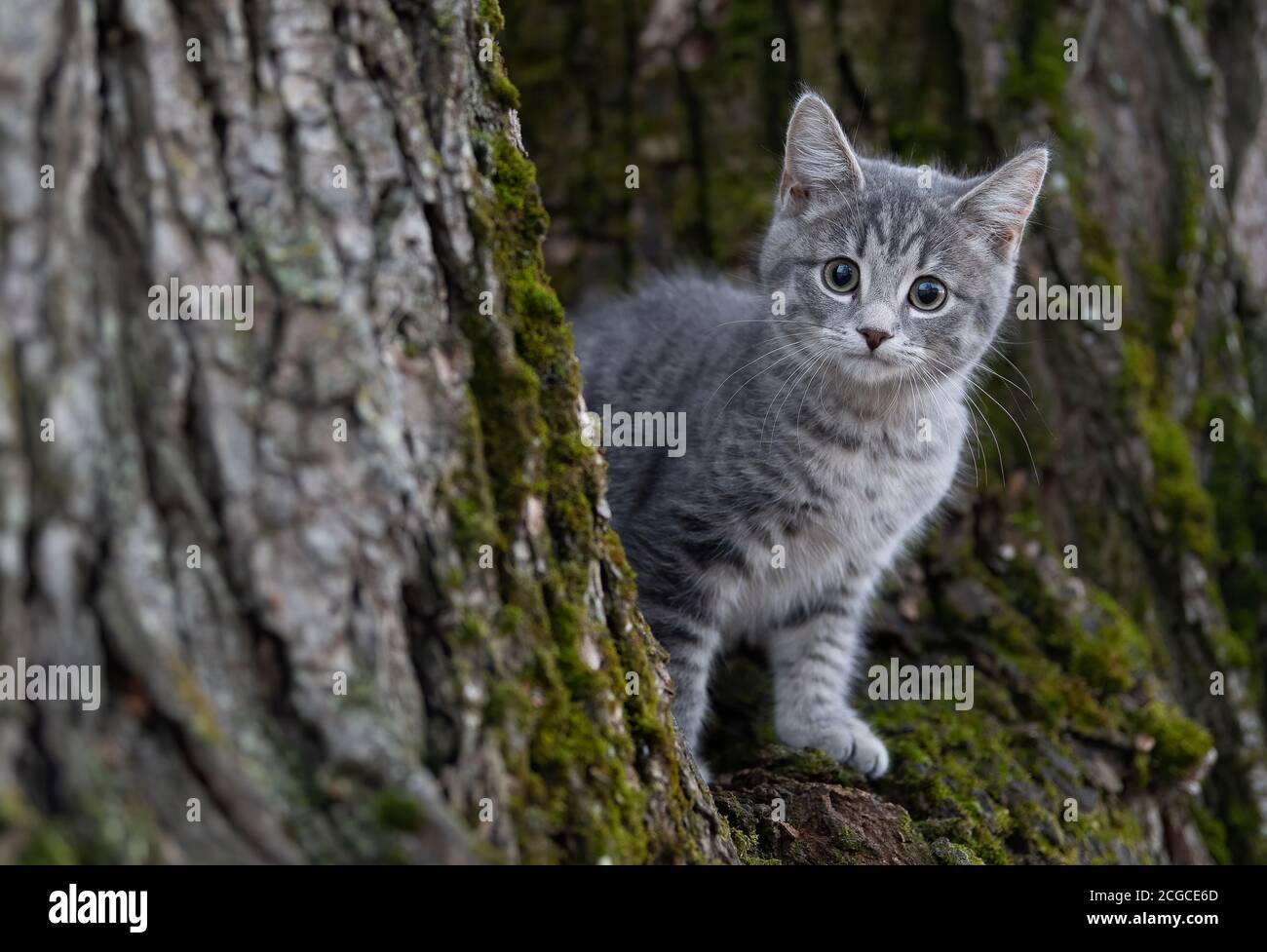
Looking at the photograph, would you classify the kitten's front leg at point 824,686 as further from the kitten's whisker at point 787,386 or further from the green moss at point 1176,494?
the green moss at point 1176,494

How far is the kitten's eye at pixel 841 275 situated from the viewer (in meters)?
3.58

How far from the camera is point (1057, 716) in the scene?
145 inches

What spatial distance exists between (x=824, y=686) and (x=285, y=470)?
7.58ft

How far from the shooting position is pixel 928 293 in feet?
11.6

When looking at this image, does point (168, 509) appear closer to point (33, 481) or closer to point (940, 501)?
point (33, 481)

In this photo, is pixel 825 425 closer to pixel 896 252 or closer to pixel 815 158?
pixel 896 252

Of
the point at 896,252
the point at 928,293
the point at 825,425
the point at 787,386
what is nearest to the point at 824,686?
the point at 825,425

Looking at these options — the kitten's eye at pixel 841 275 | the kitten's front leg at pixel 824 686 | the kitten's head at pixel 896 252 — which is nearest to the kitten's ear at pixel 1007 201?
the kitten's head at pixel 896 252

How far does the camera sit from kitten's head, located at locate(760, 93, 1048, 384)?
346 cm

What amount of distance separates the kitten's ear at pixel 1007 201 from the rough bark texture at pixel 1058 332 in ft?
2.03

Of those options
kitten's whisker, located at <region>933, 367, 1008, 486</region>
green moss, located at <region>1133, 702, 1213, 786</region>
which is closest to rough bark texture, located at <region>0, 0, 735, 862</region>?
green moss, located at <region>1133, 702, 1213, 786</region>
